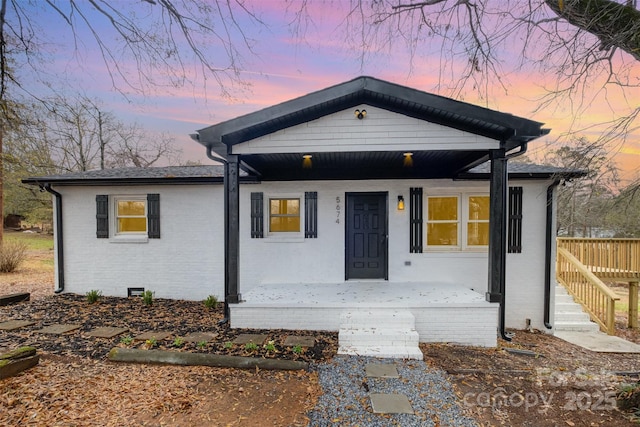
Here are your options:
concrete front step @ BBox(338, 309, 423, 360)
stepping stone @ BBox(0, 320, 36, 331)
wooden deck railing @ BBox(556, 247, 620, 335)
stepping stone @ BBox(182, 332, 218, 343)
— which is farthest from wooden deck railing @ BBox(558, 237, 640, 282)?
stepping stone @ BBox(0, 320, 36, 331)

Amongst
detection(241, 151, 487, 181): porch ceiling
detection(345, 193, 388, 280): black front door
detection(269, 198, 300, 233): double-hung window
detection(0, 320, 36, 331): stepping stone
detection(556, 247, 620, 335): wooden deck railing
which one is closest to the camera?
detection(0, 320, 36, 331): stepping stone

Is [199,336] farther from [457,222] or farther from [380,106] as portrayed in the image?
[457,222]

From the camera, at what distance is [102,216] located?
714 centimetres

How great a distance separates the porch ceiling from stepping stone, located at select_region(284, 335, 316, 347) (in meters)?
3.07

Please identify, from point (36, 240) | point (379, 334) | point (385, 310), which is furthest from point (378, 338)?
point (36, 240)

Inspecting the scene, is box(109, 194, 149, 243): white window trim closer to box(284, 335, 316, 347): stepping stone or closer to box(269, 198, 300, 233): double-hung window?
box(269, 198, 300, 233): double-hung window

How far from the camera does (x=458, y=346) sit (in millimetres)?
4707

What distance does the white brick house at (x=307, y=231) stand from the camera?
5.05 m

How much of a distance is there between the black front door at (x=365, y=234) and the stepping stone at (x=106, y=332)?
168 inches

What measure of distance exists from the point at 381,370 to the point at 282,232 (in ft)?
12.8

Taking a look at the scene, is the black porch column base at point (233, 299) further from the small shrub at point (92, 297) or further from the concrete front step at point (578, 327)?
the concrete front step at point (578, 327)

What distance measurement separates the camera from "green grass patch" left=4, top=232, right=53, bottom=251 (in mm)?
15500

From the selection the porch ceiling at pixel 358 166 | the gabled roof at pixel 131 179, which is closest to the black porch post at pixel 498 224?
the porch ceiling at pixel 358 166

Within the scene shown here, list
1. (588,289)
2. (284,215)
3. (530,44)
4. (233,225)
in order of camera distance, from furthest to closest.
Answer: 1. (588,289)
2. (284,215)
3. (233,225)
4. (530,44)
